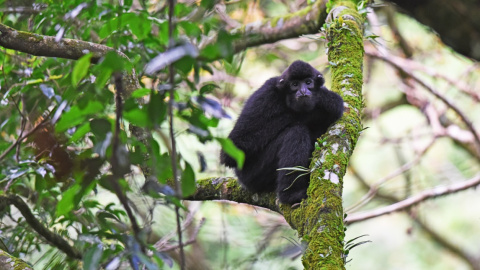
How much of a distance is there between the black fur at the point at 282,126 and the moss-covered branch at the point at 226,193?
0.29 feet

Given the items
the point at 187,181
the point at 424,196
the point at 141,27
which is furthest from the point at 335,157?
the point at 424,196

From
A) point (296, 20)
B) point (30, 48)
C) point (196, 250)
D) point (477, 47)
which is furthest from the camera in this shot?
point (196, 250)

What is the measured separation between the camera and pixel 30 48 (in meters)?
5.13

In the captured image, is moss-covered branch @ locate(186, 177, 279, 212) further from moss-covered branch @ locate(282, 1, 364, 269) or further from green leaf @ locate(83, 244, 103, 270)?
green leaf @ locate(83, 244, 103, 270)

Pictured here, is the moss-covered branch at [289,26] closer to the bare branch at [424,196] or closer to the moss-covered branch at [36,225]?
the moss-covered branch at [36,225]

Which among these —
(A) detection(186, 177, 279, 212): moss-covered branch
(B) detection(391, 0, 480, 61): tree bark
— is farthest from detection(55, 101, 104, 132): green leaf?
(A) detection(186, 177, 279, 212): moss-covered branch

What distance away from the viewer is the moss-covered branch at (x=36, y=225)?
6.02m

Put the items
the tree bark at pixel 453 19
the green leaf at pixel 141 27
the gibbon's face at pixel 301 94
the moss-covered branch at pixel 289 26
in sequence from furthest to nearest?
1. the moss-covered branch at pixel 289 26
2. the gibbon's face at pixel 301 94
3. the green leaf at pixel 141 27
4. the tree bark at pixel 453 19

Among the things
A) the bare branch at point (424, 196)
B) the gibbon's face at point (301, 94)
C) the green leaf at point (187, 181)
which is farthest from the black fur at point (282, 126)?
the bare branch at point (424, 196)

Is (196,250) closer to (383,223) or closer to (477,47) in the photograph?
(383,223)

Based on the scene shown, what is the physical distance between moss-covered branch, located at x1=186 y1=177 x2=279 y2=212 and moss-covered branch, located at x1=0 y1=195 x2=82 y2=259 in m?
1.47

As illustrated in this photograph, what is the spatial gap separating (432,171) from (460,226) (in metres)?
1.86

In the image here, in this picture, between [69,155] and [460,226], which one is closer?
[69,155]

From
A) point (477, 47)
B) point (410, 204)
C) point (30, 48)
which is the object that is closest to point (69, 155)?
point (30, 48)
